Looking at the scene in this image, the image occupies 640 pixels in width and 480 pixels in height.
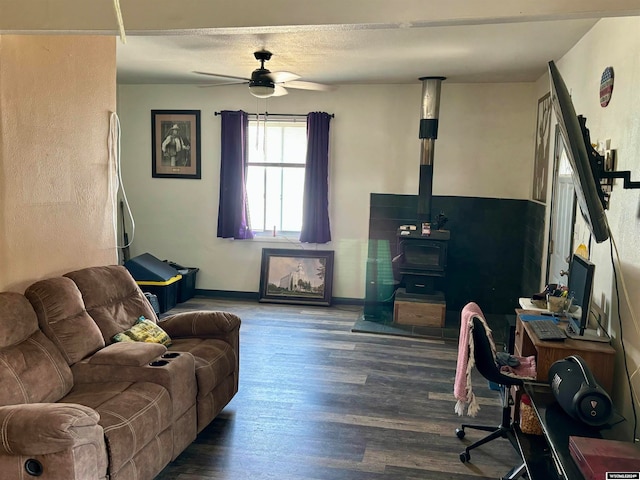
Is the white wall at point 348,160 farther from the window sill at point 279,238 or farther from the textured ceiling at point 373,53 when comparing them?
the textured ceiling at point 373,53

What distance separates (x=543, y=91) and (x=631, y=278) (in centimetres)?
317

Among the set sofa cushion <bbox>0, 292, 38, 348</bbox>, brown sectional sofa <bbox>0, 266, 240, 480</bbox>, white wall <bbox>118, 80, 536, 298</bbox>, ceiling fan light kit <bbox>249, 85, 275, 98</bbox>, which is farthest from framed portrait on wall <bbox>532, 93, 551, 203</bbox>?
sofa cushion <bbox>0, 292, 38, 348</bbox>

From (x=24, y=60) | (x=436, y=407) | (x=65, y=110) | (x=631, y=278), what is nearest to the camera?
(x=631, y=278)

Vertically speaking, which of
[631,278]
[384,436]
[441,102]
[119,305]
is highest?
[441,102]

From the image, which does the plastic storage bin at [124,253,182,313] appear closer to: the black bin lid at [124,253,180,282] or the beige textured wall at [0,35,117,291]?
the black bin lid at [124,253,180,282]

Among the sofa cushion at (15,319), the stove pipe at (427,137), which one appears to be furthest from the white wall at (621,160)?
the sofa cushion at (15,319)

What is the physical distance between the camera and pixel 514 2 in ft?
6.56

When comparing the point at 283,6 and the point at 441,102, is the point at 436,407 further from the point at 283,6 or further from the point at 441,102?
the point at 441,102

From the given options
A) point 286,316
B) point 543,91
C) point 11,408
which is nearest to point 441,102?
point 543,91

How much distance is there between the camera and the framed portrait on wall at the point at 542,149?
15.9ft

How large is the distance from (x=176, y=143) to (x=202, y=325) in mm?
3611

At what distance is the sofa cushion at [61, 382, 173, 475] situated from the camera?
2283 mm

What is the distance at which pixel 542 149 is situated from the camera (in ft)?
16.7

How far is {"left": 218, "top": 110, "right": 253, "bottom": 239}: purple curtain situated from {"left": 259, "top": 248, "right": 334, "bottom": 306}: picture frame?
0.47 metres
